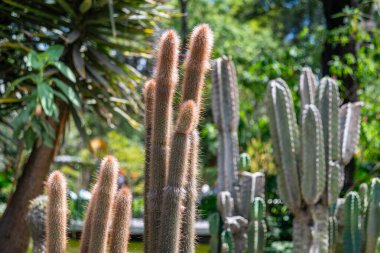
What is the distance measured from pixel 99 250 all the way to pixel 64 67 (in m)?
3.13

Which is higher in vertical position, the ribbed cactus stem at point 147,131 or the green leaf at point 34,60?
the green leaf at point 34,60

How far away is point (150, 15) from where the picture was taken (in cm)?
654

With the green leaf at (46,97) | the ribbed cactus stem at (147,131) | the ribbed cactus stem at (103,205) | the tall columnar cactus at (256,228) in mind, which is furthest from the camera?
the tall columnar cactus at (256,228)

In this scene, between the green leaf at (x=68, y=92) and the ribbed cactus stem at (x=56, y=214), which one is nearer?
the ribbed cactus stem at (x=56, y=214)

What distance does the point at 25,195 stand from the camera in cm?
576

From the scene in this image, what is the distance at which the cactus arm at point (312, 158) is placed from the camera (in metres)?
5.21

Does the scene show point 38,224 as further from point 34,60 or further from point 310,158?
point 310,158

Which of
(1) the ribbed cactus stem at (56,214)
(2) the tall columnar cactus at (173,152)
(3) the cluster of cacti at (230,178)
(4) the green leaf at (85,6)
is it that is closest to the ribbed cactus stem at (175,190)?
(2) the tall columnar cactus at (173,152)

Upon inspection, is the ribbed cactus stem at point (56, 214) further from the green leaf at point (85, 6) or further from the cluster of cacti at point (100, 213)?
the green leaf at point (85, 6)

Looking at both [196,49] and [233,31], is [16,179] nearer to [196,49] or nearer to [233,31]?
[196,49]

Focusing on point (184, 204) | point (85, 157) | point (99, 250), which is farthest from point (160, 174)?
point (85, 157)

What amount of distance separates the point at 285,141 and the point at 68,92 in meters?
2.02

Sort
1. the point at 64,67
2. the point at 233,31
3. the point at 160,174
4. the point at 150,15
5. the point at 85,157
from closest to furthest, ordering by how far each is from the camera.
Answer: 1. the point at 160,174
2. the point at 64,67
3. the point at 150,15
4. the point at 233,31
5. the point at 85,157

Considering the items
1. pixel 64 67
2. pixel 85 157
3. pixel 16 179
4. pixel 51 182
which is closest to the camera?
pixel 51 182
